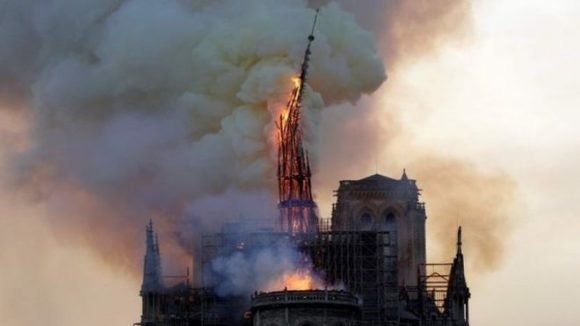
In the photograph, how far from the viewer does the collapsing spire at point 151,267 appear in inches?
7608

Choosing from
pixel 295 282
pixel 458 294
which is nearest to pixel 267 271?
pixel 295 282

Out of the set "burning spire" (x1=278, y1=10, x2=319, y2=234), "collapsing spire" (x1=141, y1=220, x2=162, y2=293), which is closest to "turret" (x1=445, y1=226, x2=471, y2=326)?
"burning spire" (x1=278, y1=10, x2=319, y2=234)

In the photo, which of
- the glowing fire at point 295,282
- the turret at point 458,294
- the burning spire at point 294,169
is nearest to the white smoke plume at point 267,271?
the glowing fire at point 295,282

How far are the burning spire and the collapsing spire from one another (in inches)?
533

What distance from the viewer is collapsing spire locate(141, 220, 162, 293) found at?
19325cm

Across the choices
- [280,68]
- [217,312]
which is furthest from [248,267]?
[280,68]

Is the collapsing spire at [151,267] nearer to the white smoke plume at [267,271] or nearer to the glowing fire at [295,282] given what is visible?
the white smoke plume at [267,271]

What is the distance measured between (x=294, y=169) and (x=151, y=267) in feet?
54.9

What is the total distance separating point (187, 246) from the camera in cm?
19712

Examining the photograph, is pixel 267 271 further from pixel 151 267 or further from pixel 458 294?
pixel 458 294

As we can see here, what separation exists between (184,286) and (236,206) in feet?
33.3

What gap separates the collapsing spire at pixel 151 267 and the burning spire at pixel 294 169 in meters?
13.5

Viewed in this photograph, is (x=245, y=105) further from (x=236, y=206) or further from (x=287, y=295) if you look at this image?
(x=287, y=295)

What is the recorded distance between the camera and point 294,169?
189 meters
